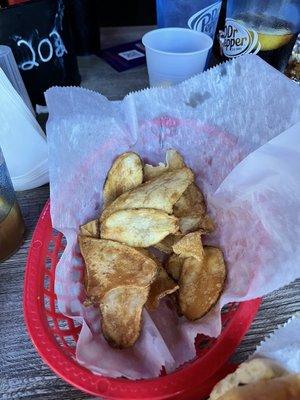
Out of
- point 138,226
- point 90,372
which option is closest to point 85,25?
point 138,226

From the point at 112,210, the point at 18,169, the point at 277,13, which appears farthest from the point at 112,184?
the point at 277,13

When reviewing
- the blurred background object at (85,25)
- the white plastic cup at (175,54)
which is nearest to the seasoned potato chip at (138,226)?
the white plastic cup at (175,54)

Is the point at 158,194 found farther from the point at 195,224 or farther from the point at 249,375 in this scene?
the point at 249,375

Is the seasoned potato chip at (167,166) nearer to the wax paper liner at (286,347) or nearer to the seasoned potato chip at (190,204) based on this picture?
the seasoned potato chip at (190,204)

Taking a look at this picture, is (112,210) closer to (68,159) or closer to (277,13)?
(68,159)

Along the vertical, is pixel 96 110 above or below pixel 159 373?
above

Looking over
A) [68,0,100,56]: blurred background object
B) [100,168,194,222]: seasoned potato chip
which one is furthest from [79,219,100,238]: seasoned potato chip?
[68,0,100,56]: blurred background object

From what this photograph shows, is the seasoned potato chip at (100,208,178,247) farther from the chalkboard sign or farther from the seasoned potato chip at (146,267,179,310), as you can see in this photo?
the chalkboard sign
